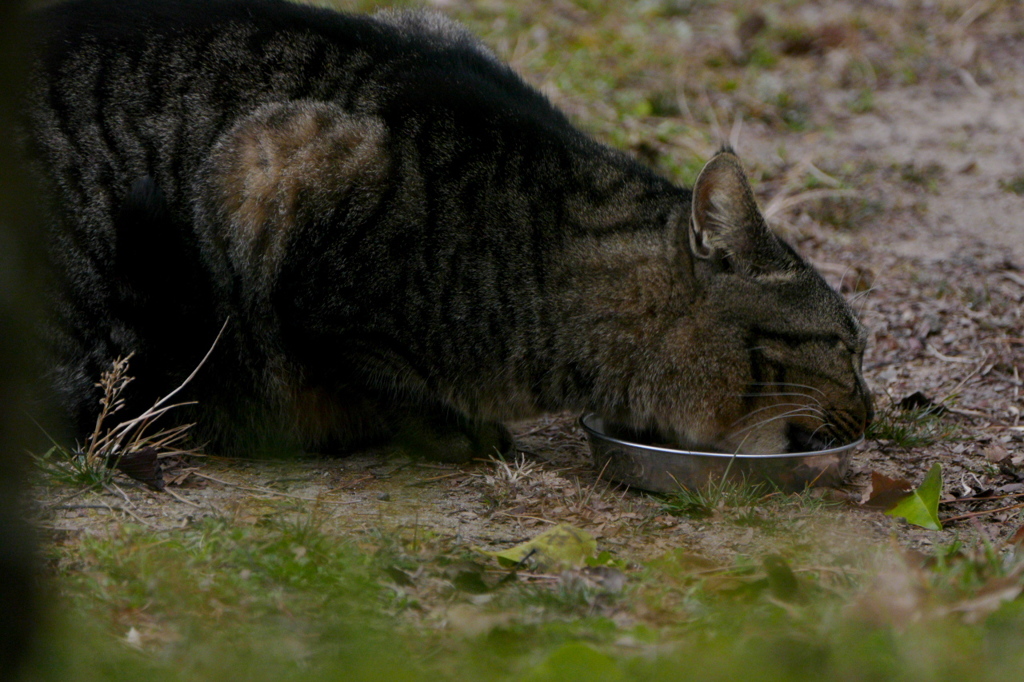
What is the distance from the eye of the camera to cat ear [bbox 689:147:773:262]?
10.7 ft

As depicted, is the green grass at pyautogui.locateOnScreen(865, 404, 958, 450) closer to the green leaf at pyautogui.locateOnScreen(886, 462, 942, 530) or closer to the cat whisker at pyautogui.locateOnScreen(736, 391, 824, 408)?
the cat whisker at pyautogui.locateOnScreen(736, 391, 824, 408)

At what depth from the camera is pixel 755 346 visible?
3.43m

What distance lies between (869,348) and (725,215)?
5.68ft

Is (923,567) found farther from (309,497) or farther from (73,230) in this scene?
(73,230)

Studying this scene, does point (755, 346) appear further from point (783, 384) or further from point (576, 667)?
point (576, 667)

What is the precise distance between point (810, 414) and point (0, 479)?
2.61 m

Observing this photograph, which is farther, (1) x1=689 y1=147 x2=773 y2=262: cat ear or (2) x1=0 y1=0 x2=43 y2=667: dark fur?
(1) x1=689 y1=147 x2=773 y2=262: cat ear

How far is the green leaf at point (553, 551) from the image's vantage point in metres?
2.66

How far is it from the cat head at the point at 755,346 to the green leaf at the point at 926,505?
1.33 feet

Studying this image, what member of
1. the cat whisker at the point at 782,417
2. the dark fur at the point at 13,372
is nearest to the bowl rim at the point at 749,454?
the cat whisker at the point at 782,417

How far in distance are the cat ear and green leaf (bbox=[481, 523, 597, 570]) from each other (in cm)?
114

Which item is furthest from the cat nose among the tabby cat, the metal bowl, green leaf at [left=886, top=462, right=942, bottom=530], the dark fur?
the dark fur

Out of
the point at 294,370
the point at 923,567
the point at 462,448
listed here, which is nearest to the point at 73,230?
the point at 294,370

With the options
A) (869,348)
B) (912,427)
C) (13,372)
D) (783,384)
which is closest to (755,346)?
(783,384)
